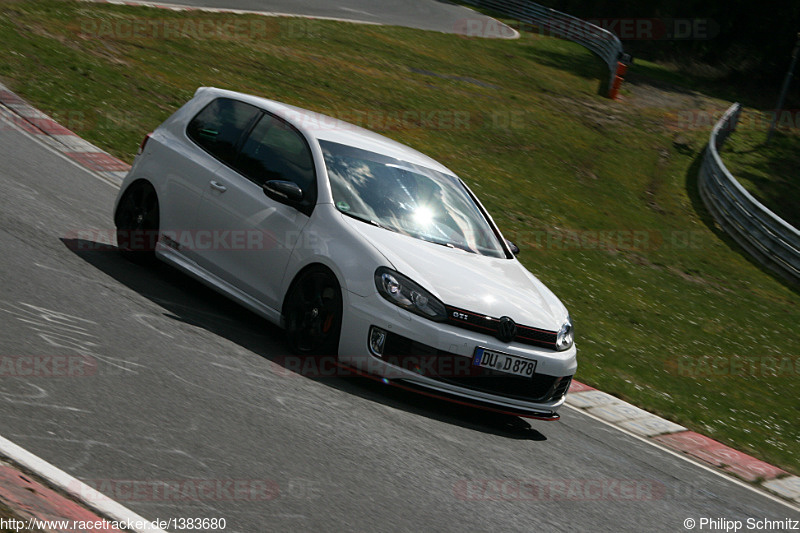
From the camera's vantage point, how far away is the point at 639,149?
1057 inches

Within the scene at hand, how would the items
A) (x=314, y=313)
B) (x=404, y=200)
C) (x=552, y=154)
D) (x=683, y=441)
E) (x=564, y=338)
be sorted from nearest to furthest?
(x=314, y=313) → (x=564, y=338) → (x=404, y=200) → (x=683, y=441) → (x=552, y=154)

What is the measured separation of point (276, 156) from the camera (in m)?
7.61

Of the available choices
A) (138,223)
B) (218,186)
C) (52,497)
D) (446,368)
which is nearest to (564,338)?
(446,368)

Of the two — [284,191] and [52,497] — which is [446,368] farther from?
[52,497]

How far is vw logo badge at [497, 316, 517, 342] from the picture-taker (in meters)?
6.46

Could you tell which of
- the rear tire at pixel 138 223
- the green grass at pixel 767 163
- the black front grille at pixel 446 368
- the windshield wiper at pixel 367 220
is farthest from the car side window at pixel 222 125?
the green grass at pixel 767 163

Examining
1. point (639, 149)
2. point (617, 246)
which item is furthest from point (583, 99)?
point (617, 246)

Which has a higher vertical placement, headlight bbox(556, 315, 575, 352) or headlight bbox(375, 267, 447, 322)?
headlight bbox(375, 267, 447, 322)

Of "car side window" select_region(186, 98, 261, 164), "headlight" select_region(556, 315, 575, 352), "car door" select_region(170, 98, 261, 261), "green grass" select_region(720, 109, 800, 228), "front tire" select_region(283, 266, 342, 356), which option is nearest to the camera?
"front tire" select_region(283, 266, 342, 356)

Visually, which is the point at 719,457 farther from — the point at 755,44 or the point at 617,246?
the point at 755,44

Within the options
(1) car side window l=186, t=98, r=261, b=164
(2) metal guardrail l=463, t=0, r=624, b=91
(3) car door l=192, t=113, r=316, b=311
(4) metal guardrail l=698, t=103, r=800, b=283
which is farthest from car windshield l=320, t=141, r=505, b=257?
(2) metal guardrail l=463, t=0, r=624, b=91

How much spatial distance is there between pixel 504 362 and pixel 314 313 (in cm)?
142

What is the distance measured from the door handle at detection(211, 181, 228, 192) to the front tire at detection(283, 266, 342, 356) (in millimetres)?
1185

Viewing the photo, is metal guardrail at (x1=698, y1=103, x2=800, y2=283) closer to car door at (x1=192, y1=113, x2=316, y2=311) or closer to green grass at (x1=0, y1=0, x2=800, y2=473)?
green grass at (x1=0, y1=0, x2=800, y2=473)
